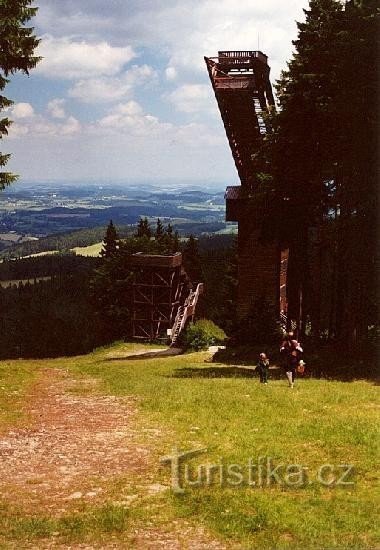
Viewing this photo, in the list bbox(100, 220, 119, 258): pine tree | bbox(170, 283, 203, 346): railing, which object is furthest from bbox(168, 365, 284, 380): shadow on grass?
bbox(100, 220, 119, 258): pine tree

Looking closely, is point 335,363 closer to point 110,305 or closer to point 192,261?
point 110,305

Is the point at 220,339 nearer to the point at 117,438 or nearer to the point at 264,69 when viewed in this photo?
the point at 264,69

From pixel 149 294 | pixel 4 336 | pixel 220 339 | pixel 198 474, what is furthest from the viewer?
pixel 4 336

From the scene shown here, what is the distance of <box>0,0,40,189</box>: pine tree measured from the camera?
17812mm

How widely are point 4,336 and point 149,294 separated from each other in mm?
40536

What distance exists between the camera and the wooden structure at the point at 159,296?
4506 centimetres

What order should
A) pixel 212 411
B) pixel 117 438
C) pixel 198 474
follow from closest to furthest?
1. pixel 198 474
2. pixel 117 438
3. pixel 212 411

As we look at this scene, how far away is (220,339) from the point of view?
37906mm

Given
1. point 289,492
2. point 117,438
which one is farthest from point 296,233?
point 289,492

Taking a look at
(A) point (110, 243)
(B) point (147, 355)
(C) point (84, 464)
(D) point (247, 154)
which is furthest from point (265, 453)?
(A) point (110, 243)

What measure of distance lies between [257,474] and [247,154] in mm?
23280

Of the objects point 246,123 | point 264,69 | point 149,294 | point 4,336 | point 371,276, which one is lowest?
point 4,336

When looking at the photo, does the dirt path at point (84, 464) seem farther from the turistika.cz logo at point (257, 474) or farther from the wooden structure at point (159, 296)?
the wooden structure at point (159, 296)

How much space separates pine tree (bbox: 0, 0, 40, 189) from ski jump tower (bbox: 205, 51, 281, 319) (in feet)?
35.3
